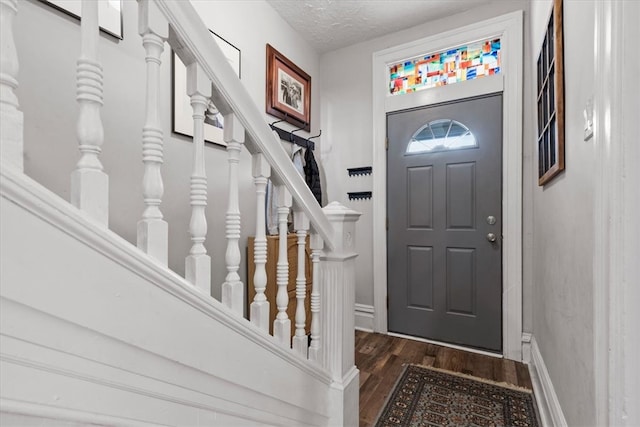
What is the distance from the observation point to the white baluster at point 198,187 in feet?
2.35

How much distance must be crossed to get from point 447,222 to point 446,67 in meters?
1.31

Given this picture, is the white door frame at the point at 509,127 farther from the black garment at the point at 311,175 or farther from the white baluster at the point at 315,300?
the white baluster at the point at 315,300

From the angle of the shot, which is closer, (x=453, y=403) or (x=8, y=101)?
(x=8, y=101)

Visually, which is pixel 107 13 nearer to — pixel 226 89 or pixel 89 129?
pixel 226 89

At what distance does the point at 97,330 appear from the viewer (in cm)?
53

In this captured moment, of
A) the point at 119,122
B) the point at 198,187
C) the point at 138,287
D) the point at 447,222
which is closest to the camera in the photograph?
the point at 138,287

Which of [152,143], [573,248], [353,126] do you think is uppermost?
[353,126]

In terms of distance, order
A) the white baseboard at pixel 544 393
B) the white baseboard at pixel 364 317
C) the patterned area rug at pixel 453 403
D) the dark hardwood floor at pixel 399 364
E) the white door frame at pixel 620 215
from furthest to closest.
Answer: the white baseboard at pixel 364 317 < the dark hardwood floor at pixel 399 364 < the patterned area rug at pixel 453 403 < the white baseboard at pixel 544 393 < the white door frame at pixel 620 215

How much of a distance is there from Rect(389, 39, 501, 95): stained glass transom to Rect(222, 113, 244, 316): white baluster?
7.46 feet

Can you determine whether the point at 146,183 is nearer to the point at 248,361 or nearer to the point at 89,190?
the point at 89,190

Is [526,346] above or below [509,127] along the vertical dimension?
below

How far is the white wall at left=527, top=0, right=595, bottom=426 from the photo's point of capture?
959 mm

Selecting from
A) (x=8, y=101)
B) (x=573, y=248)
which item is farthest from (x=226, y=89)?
(x=573, y=248)

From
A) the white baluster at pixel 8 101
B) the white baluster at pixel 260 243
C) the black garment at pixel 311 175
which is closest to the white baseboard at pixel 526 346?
the black garment at pixel 311 175
